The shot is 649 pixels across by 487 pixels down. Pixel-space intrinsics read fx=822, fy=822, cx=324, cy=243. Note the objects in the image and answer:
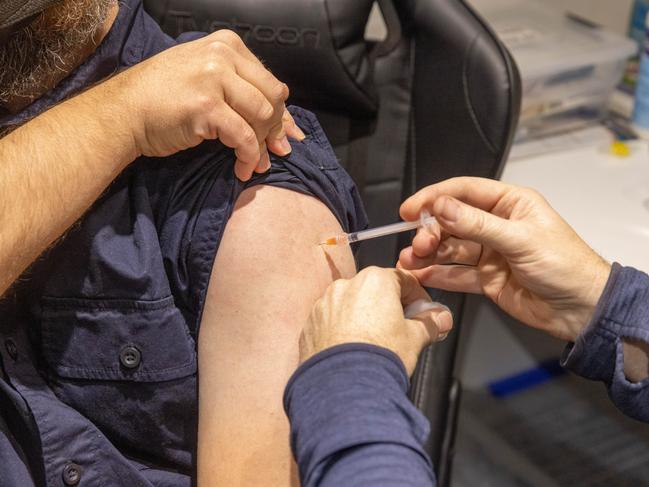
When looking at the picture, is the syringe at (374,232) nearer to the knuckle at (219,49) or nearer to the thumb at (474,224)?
the thumb at (474,224)

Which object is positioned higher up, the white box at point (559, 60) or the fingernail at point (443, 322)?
the fingernail at point (443, 322)

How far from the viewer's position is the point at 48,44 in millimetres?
1020

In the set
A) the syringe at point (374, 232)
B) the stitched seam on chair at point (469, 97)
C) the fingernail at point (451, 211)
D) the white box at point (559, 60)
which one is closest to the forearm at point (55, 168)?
the syringe at point (374, 232)

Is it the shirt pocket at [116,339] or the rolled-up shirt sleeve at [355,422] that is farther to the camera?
the shirt pocket at [116,339]

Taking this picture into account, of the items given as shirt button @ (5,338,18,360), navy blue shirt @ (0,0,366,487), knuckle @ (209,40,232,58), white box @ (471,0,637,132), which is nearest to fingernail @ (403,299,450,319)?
navy blue shirt @ (0,0,366,487)

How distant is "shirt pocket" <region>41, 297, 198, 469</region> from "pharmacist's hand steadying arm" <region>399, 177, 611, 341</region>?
0.34 m

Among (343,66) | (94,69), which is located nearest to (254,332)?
(94,69)

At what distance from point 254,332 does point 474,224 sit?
30cm

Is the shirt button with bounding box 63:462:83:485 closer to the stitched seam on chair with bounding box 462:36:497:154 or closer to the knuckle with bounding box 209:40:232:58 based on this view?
the knuckle with bounding box 209:40:232:58

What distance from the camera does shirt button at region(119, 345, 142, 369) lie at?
3.41 feet

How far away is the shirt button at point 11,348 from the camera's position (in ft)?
3.37

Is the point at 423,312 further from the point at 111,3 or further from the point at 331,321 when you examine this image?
the point at 111,3

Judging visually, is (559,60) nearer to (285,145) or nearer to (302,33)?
(302,33)

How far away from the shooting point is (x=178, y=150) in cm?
103
